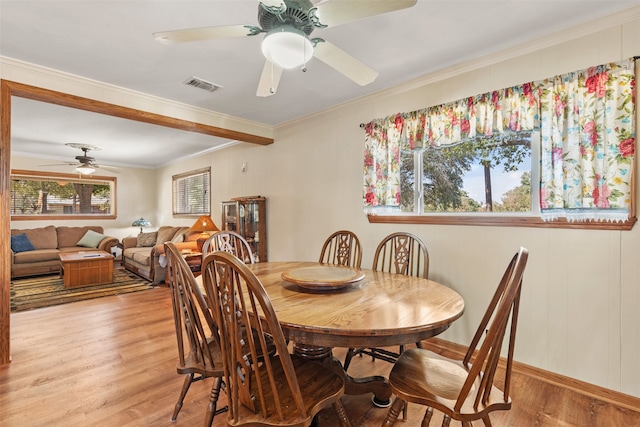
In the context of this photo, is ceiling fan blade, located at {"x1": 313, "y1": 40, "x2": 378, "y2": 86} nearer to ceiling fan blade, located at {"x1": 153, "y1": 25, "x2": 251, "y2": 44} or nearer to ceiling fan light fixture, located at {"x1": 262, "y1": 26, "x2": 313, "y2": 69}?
ceiling fan light fixture, located at {"x1": 262, "y1": 26, "x2": 313, "y2": 69}

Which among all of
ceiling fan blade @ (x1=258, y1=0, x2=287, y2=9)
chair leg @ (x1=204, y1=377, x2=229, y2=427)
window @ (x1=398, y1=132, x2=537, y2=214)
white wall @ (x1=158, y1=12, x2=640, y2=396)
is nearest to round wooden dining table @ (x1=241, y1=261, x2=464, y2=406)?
chair leg @ (x1=204, y1=377, x2=229, y2=427)

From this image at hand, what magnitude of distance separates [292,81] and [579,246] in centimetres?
259

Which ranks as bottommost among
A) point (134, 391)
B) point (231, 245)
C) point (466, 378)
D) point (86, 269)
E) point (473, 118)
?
point (134, 391)

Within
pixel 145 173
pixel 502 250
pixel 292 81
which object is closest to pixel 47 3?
pixel 292 81

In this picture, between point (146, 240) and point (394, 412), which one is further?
point (146, 240)

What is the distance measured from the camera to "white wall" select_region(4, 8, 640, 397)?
1.90 m

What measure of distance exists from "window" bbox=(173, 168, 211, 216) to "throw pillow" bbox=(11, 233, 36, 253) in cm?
251

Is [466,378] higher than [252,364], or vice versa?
[252,364]

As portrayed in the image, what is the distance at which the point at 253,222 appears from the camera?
447 cm

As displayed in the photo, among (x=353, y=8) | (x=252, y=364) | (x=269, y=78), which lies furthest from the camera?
(x=269, y=78)

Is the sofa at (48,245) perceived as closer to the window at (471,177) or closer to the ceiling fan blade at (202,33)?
the ceiling fan blade at (202,33)

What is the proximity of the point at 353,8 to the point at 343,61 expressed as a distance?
43 cm

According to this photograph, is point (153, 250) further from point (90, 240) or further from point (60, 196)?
point (60, 196)

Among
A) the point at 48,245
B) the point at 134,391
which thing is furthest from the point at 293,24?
the point at 48,245
